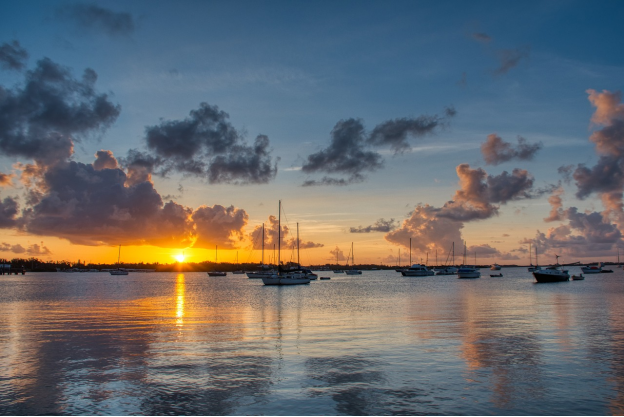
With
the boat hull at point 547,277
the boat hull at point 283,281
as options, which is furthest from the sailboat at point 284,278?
the boat hull at point 547,277

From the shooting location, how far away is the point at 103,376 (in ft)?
72.0

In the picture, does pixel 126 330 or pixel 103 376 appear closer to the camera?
pixel 103 376

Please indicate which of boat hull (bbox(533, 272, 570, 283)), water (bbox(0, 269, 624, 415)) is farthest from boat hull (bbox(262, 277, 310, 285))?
water (bbox(0, 269, 624, 415))

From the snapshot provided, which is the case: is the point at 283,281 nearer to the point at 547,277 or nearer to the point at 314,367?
the point at 547,277

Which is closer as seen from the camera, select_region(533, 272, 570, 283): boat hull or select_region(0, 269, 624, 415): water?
select_region(0, 269, 624, 415): water

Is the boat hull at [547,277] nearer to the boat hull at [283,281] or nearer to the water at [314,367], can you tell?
the boat hull at [283,281]

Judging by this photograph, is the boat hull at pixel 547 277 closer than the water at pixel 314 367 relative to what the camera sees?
No

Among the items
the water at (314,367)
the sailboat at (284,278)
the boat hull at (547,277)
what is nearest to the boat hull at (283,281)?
the sailboat at (284,278)

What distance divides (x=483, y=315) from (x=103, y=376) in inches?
1440

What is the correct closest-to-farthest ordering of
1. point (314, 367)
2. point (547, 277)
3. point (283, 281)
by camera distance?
1. point (314, 367)
2. point (283, 281)
3. point (547, 277)

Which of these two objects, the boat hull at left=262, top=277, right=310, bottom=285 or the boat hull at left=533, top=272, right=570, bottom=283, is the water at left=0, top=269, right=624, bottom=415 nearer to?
the boat hull at left=262, top=277, right=310, bottom=285

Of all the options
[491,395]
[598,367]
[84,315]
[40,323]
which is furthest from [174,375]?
[84,315]

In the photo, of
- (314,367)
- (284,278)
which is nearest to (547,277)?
(284,278)

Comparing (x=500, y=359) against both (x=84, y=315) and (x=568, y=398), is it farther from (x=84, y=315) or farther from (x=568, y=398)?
(x=84, y=315)
